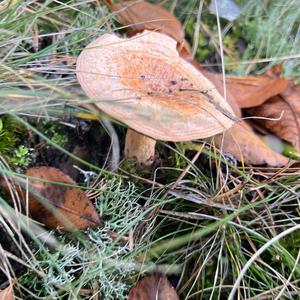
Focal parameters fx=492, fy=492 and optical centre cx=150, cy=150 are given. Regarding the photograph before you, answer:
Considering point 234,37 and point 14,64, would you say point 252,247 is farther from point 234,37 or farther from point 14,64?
point 234,37

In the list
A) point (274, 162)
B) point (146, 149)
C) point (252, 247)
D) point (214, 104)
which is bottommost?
point (252, 247)

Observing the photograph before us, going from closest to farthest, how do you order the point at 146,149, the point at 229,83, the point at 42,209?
the point at 42,209, the point at 146,149, the point at 229,83

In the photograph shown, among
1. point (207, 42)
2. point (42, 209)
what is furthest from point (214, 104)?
point (207, 42)

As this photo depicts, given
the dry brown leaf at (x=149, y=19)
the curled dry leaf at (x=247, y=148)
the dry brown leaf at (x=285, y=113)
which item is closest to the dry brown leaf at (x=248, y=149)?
the curled dry leaf at (x=247, y=148)

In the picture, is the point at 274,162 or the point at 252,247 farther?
the point at 274,162

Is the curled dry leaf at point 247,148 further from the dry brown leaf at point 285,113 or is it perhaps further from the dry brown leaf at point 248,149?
the dry brown leaf at point 285,113

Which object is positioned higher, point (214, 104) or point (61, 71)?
point (61, 71)

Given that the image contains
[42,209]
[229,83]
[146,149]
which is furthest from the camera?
[229,83]

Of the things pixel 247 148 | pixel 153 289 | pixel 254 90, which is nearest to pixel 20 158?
pixel 153 289
